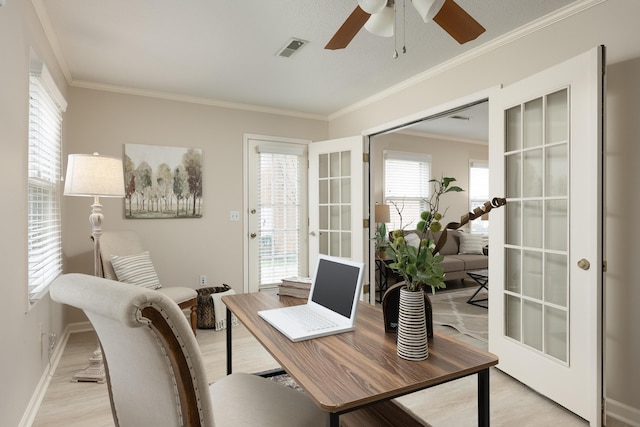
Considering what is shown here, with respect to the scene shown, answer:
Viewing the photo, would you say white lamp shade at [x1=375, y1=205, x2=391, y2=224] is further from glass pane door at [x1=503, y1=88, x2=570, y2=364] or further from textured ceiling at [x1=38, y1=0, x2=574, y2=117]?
glass pane door at [x1=503, y1=88, x2=570, y2=364]

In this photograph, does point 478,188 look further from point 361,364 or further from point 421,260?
point 361,364

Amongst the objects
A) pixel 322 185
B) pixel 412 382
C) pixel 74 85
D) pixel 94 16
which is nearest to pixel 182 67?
pixel 94 16

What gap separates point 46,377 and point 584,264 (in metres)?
3.43

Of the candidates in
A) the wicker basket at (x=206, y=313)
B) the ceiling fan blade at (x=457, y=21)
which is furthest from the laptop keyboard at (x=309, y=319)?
the wicker basket at (x=206, y=313)

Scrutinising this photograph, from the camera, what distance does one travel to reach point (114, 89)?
3670 millimetres

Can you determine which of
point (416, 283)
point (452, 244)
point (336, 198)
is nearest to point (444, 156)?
point (452, 244)

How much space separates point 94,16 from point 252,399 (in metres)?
2.53

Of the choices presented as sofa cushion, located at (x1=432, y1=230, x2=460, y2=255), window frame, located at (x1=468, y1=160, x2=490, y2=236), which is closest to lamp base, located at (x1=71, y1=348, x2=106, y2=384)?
sofa cushion, located at (x1=432, y1=230, x2=460, y2=255)

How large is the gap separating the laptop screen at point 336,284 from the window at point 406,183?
4.24 m

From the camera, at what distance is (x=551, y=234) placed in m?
2.24

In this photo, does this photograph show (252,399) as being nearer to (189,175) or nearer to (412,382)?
(412,382)

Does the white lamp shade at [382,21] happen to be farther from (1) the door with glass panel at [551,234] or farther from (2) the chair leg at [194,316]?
(2) the chair leg at [194,316]

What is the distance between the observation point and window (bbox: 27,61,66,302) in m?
2.22

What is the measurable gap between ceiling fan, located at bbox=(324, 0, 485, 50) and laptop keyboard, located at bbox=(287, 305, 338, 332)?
129 centimetres
